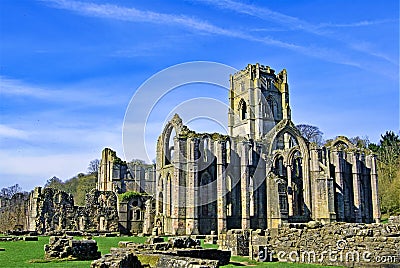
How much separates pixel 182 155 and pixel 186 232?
5985 millimetres

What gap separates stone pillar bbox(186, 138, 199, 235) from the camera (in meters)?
33.8

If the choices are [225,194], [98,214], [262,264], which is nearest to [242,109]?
[225,194]

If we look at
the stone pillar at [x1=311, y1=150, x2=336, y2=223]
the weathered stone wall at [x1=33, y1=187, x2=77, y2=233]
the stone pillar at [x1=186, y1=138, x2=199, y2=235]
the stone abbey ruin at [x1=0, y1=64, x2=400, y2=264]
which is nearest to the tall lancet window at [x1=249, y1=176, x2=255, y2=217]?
the stone abbey ruin at [x1=0, y1=64, x2=400, y2=264]

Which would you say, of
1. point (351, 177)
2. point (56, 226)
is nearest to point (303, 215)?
point (351, 177)

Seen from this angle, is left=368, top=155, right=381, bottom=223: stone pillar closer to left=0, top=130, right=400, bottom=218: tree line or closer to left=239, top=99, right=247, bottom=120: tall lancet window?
left=0, top=130, right=400, bottom=218: tree line

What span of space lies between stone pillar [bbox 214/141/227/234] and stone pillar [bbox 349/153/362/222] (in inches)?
498

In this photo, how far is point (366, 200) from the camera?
135ft

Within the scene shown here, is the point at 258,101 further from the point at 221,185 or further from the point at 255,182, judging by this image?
the point at 221,185

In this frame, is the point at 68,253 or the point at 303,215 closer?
the point at 68,253

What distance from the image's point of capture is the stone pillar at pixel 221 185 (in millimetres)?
34781

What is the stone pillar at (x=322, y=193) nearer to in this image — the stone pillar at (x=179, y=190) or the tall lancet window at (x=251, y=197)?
the tall lancet window at (x=251, y=197)

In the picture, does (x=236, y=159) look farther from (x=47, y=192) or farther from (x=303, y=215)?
(x=47, y=192)

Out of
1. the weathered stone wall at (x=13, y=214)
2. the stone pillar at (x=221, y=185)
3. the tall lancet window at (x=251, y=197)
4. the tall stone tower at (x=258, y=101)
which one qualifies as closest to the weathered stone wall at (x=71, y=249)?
the stone pillar at (x=221, y=185)

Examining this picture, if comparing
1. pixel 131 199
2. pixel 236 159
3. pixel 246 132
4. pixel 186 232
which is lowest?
pixel 186 232
